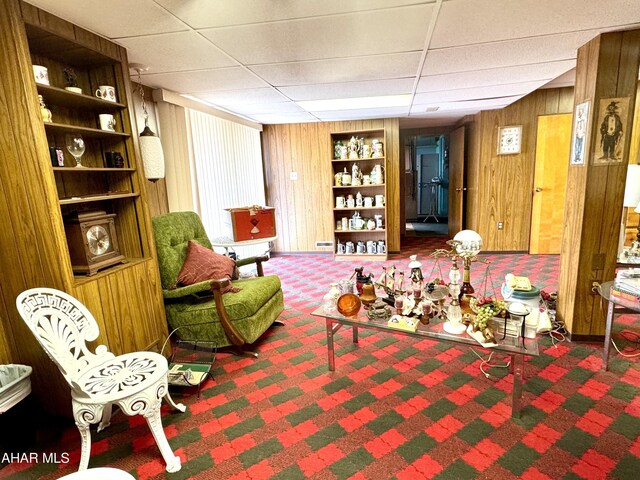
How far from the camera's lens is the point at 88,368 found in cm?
177

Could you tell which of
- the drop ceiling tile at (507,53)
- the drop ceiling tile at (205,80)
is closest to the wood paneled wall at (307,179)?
the drop ceiling tile at (205,80)

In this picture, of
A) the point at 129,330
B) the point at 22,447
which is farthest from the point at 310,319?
the point at 22,447

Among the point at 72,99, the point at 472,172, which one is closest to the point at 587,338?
the point at 472,172

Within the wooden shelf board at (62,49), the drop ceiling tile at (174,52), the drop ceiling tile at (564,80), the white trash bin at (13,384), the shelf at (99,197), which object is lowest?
the white trash bin at (13,384)

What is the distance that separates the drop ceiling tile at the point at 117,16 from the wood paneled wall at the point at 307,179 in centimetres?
339

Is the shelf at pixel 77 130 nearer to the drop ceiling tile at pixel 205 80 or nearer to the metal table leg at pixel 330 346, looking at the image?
the drop ceiling tile at pixel 205 80

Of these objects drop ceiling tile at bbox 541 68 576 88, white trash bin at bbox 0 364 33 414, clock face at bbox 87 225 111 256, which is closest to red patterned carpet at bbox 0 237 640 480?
white trash bin at bbox 0 364 33 414

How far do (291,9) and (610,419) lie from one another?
2.68 metres

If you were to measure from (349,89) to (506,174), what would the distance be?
2.89m

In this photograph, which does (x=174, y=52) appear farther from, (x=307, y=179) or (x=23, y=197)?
(x=307, y=179)

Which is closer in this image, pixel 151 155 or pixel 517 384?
pixel 517 384

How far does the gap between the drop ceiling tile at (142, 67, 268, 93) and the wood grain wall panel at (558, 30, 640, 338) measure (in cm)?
246

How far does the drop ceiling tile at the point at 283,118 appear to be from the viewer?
466cm

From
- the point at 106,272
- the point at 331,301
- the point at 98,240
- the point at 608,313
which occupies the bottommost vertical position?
the point at 608,313
